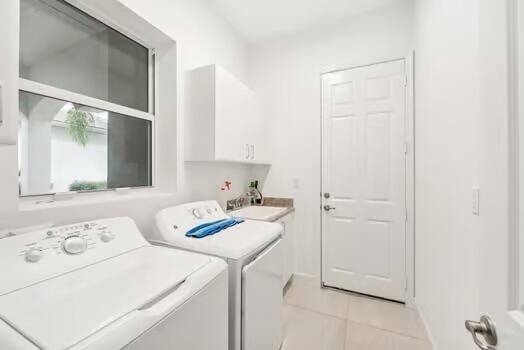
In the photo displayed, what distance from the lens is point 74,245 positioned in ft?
3.00

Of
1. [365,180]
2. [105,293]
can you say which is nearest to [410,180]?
[365,180]

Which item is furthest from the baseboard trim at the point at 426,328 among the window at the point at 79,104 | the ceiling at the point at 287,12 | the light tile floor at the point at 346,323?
the ceiling at the point at 287,12

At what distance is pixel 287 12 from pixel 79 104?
2.13 m

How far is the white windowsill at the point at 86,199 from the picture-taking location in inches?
43.6

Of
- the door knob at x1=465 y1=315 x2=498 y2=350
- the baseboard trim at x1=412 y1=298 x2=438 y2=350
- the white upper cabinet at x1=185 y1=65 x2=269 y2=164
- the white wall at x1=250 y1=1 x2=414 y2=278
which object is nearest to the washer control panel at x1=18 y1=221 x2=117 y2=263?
the white upper cabinet at x1=185 y1=65 x2=269 y2=164

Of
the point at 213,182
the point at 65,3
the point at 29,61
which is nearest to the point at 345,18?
the point at 213,182

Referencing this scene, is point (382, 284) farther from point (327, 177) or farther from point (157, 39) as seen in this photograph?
point (157, 39)

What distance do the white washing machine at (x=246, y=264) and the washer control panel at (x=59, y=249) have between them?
262 millimetres

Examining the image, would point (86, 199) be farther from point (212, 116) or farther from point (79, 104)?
point (212, 116)

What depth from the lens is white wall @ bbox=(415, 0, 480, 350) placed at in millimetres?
1062

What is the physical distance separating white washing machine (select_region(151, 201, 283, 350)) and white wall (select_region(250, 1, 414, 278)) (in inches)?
45.4

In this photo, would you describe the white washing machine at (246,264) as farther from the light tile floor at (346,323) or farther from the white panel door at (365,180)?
the white panel door at (365,180)

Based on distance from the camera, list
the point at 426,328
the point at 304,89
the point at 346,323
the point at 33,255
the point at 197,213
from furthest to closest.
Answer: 1. the point at 304,89
2. the point at 346,323
3. the point at 426,328
4. the point at 197,213
5. the point at 33,255

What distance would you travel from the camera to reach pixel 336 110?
2508mm
